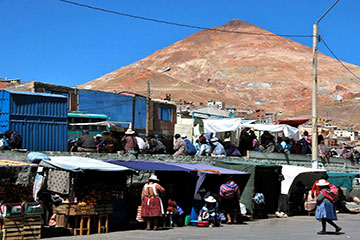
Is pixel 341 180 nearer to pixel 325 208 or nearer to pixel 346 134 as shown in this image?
pixel 325 208

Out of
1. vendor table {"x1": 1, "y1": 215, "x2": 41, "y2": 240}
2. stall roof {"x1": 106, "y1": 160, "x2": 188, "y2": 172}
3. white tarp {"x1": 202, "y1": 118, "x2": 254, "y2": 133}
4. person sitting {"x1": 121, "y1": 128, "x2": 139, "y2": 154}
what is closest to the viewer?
vendor table {"x1": 1, "y1": 215, "x2": 41, "y2": 240}

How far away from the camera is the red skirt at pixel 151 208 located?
42.9 feet

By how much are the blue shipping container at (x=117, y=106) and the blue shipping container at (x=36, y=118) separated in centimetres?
3253

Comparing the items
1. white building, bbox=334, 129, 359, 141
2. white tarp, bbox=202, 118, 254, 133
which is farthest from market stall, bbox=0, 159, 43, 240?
white building, bbox=334, 129, 359, 141

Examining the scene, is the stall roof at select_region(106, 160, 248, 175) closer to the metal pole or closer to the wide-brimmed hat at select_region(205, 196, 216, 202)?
the wide-brimmed hat at select_region(205, 196, 216, 202)

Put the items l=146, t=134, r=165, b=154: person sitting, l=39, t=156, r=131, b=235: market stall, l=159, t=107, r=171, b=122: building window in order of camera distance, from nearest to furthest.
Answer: l=39, t=156, r=131, b=235: market stall, l=146, t=134, r=165, b=154: person sitting, l=159, t=107, r=171, b=122: building window

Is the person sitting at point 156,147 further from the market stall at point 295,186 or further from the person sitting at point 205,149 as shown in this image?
the market stall at point 295,186

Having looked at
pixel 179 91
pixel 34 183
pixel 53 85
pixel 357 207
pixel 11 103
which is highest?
pixel 179 91

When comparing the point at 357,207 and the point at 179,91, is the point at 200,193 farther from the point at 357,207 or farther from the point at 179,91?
the point at 179,91

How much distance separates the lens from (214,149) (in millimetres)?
18969

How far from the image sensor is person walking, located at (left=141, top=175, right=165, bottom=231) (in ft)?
43.0

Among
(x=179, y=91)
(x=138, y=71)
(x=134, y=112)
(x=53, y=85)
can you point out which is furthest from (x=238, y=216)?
(x=138, y=71)

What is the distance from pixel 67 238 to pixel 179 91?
463 feet

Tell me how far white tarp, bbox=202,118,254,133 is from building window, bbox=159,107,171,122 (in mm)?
29124
